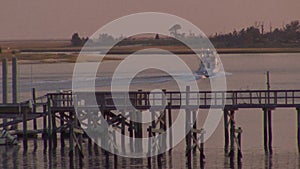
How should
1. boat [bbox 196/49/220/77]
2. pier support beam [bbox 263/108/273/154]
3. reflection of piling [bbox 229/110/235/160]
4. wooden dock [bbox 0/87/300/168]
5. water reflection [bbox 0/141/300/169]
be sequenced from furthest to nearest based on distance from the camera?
boat [bbox 196/49/220/77] < pier support beam [bbox 263/108/273/154] < wooden dock [bbox 0/87/300/168] < reflection of piling [bbox 229/110/235/160] < water reflection [bbox 0/141/300/169]

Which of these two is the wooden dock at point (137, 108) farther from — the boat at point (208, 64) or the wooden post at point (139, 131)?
the boat at point (208, 64)

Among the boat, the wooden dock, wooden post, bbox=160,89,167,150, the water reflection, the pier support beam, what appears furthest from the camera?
the boat

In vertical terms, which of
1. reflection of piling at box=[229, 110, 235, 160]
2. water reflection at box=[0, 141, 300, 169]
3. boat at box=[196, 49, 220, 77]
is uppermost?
boat at box=[196, 49, 220, 77]

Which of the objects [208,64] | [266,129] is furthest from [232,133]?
[208,64]

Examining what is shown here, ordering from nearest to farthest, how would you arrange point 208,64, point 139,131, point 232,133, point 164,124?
point 232,133 → point 164,124 → point 139,131 → point 208,64

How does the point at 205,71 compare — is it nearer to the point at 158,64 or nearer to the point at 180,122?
the point at 158,64

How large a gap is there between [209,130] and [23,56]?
129476 mm

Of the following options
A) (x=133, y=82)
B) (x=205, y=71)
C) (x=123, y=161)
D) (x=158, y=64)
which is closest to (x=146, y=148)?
(x=123, y=161)

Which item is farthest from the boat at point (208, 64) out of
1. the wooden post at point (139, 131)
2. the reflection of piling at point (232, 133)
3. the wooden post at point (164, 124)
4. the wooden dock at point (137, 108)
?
the reflection of piling at point (232, 133)

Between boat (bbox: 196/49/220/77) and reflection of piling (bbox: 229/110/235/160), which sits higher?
boat (bbox: 196/49/220/77)

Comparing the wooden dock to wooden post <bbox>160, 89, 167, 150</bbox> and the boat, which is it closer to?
wooden post <bbox>160, 89, 167, 150</bbox>

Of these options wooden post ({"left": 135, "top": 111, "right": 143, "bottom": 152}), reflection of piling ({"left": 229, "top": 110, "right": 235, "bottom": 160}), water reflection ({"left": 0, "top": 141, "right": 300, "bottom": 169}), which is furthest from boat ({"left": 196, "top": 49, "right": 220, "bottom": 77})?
reflection of piling ({"left": 229, "top": 110, "right": 235, "bottom": 160})

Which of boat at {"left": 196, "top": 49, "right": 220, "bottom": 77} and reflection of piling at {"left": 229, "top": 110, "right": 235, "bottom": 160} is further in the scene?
boat at {"left": 196, "top": 49, "right": 220, "bottom": 77}

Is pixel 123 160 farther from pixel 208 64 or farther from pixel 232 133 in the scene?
pixel 208 64
